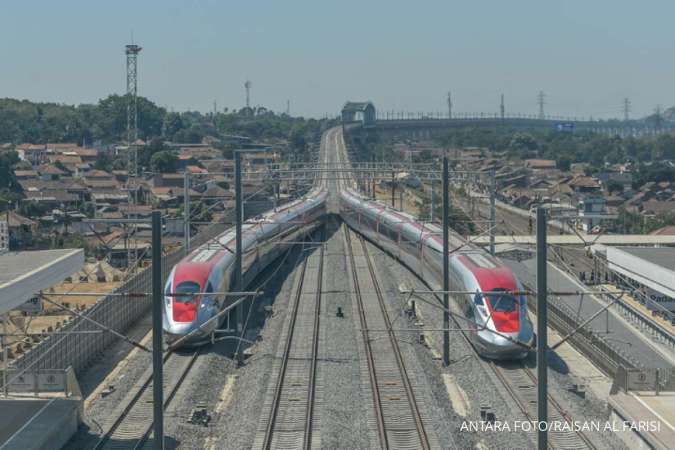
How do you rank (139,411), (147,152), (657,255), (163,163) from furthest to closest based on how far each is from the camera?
(147,152), (163,163), (657,255), (139,411)

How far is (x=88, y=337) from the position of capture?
1808 cm

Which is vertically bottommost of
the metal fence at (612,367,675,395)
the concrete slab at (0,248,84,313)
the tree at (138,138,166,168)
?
the metal fence at (612,367,675,395)

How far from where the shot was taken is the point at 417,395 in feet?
51.2

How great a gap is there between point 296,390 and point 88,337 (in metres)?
4.68

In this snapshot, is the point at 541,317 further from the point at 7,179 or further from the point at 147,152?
the point at 147,152

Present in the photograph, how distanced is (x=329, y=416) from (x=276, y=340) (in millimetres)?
6025

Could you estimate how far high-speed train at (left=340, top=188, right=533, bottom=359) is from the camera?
1748 centimetres

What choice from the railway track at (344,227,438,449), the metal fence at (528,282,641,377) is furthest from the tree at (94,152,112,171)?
the metal fence at (528,282,641,377)

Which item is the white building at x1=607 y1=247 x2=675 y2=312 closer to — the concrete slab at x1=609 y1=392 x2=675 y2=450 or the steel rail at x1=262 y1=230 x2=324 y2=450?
the concrete slab at x1=609 y1=392 x2=675 y2=450

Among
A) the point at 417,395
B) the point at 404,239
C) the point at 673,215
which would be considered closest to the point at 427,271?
the point at 404,239

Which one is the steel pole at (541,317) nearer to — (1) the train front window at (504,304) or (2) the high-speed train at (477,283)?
(2) the high-speed train at (477,283)

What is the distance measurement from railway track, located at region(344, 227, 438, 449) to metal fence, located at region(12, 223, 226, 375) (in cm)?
422

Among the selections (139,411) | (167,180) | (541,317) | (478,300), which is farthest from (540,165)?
(541,317)

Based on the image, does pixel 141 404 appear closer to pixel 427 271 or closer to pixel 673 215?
pixel 427 271
